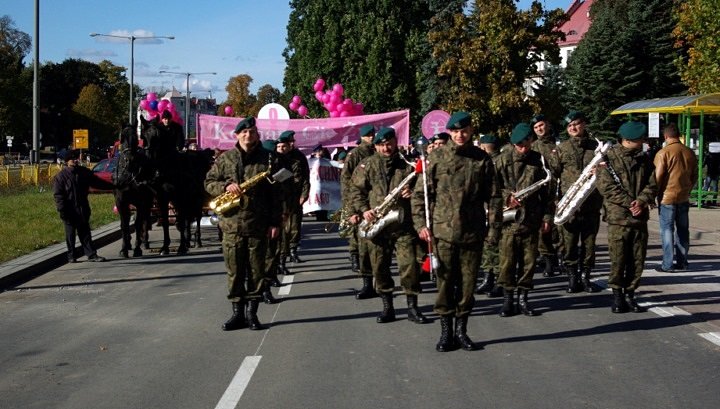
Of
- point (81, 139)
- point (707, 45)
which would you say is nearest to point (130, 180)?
point (707, 45)

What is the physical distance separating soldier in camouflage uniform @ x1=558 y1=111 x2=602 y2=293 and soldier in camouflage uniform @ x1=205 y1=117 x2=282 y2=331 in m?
4.01

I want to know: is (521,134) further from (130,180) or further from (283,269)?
(130,180)

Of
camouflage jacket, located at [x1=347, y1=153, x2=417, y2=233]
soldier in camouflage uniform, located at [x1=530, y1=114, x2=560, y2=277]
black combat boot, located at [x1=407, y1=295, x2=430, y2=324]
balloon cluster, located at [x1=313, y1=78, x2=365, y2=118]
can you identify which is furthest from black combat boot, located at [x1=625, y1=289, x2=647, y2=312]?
balloon cluster, located at [x1=313, y1=78, x2=365, y2=118]

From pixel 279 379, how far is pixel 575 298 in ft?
15.8

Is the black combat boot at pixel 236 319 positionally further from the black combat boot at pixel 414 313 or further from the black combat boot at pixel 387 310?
the black combat boot at pixel 414 313

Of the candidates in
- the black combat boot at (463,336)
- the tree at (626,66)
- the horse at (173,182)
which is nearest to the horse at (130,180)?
the horse at (173,182)

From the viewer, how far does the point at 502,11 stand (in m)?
34.9

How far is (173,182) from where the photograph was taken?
1559 cm

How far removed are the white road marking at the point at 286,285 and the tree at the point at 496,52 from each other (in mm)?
24695

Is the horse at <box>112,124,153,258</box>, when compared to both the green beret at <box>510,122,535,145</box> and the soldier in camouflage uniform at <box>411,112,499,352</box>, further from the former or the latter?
the soldier in camouflage uniform at <box>411,112,499,352</box>

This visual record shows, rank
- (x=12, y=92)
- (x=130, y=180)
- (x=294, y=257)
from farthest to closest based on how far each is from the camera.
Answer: (x=12, y=92) < (x=130, y=180) < (x=294, y=257)

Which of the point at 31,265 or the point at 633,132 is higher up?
the point at 633,132

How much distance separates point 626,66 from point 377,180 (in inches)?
1778

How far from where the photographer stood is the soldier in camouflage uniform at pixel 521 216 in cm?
929
